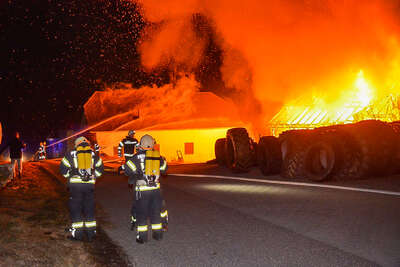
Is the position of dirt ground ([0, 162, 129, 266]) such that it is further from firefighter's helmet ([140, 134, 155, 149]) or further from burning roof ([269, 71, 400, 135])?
burning roof ([269, 71, 400, 135])

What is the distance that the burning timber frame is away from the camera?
18844 mm

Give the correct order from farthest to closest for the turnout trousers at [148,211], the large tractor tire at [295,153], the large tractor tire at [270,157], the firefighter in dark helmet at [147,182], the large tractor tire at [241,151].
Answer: the large tractor tire at [241,151] < the large tractor tire at [270,157] < the large tractor tire at [295,153] < the firefighter in dark helmet at [147,182] < the turnout trousers at [148,211]

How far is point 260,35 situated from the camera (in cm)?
2059

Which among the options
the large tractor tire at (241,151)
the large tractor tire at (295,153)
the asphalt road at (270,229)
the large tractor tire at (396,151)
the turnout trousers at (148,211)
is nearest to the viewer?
the asphalt road at (270,229)

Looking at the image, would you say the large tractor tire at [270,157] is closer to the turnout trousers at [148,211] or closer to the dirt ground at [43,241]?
the dirt ground at [43,241]

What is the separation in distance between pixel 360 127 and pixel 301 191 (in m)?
3.07

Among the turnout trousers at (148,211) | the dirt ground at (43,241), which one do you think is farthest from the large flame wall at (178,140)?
the turnout trousers at (148,211)

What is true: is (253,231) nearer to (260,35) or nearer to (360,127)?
(360,127)

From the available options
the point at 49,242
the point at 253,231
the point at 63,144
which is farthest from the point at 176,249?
the point at 63,144

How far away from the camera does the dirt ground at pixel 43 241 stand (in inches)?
189

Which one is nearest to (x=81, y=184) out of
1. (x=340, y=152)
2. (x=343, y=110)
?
(x=340, y=152)

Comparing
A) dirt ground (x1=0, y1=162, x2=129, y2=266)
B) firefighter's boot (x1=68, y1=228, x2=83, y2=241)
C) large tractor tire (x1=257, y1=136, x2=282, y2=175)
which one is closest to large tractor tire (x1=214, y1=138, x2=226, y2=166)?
large tractor tire (x1=257, y1=136, x2=282, y2=175)

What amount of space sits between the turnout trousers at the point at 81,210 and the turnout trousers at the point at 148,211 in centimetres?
81

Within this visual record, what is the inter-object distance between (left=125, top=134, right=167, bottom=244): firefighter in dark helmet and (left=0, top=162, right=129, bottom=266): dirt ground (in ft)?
2.18
